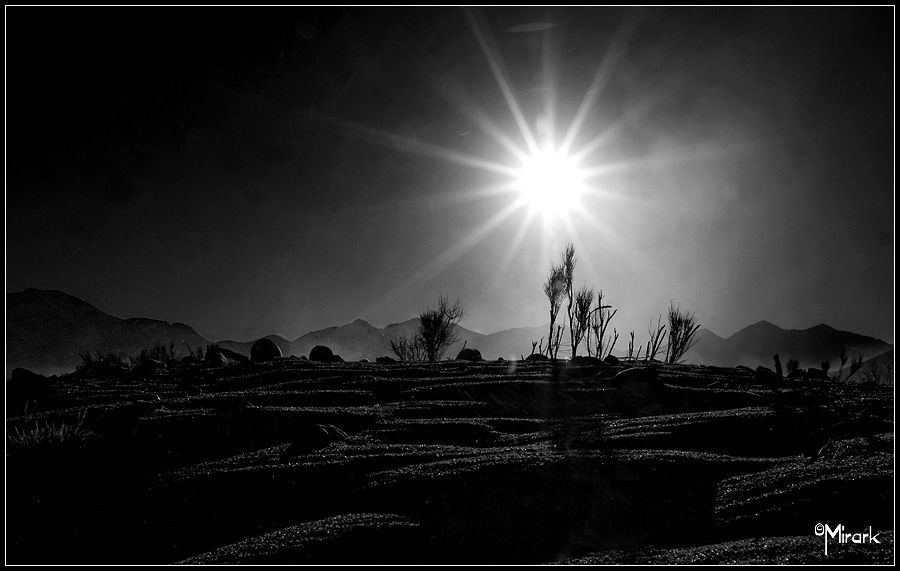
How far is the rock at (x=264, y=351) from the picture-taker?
34.2ft

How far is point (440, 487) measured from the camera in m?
2.55

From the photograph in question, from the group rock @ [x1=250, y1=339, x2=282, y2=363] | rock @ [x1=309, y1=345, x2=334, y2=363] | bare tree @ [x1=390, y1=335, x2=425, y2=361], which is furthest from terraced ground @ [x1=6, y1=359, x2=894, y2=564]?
bare tree @ [x1=390, y1=335, x2=425, y2=361]

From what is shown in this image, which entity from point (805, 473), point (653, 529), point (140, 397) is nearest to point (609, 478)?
point (653, 529)

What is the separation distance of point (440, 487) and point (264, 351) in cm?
900

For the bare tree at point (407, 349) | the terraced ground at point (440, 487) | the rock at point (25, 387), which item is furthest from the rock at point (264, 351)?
the bare tree at point (407, 349)

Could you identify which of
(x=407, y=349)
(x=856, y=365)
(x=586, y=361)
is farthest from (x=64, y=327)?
(x=856, y=365)

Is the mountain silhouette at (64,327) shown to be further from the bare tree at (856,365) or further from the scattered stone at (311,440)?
the bare tree at (856,365)

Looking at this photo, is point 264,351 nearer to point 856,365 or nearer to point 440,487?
point 440,487

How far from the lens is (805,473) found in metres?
2.47

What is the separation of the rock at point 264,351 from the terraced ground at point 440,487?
584 centimetres

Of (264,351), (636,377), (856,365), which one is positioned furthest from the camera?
(264,351)

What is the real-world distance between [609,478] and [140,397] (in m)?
4.82

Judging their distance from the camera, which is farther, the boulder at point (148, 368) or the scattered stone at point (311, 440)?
the boulder at point (148, 368)

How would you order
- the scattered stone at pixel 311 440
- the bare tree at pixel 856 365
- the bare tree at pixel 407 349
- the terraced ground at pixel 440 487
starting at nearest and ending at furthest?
1. the terraced ground at pixel 440 487
2. the scattered stone at pixel 311 440
3. the bare tree at pixel 856 365
4. the bare tree at pixel 407 349
